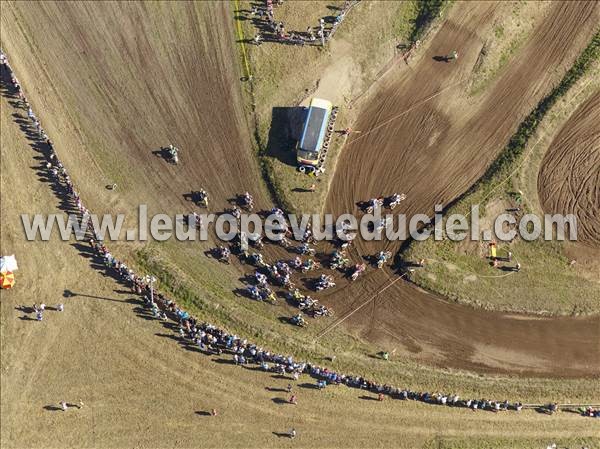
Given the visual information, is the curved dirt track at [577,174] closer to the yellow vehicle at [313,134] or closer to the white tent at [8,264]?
the yellow vehicle at [313,134]

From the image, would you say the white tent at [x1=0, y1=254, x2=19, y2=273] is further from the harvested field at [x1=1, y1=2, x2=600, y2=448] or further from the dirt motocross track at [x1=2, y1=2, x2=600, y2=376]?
the dirt motocross track at [x1=2, y1=2, x2=600, y2=376]

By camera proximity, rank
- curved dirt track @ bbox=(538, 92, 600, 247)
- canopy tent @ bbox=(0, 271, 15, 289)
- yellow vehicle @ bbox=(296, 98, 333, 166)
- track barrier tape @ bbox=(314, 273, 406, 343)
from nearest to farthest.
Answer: track barrier tape @ bbox=(314, 273, 406, 343) < canopy tent @ bbox=(0, 271, 15, 289) < yellow vehicle @ bbox=(296, 98, 333, 166) < curved dirt track @ bbox=(538, 92, 600, 247)

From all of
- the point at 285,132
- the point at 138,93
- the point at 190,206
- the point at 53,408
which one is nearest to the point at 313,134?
the point at 285,132

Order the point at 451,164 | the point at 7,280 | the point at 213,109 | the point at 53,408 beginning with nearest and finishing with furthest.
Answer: the point at 53,408 → the point at 7,280 → the point at 451,164 → the point at 213,109

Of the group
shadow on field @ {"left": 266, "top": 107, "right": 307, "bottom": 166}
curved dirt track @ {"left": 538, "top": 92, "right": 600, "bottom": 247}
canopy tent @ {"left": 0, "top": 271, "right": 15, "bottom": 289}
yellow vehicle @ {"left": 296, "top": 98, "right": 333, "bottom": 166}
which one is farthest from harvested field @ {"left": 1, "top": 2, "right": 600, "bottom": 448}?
curved dirt track @ {"left": 538, "top": 92, "right": 600, "bottom": 247}

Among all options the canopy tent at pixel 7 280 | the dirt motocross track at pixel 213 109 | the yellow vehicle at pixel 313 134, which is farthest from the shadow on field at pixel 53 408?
the yellow vehicle at pixel 313 134

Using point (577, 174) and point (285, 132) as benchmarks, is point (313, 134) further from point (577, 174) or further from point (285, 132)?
point (577, 174)
